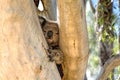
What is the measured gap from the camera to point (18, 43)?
1154 mm

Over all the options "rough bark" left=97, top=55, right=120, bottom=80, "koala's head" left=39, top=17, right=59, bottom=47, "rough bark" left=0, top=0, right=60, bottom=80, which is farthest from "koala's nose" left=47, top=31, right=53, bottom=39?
"rough bark" left=97, top=55, right=120, bottom=80

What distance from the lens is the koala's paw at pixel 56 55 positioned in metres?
1.32

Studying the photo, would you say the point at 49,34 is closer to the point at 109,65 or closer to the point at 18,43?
the point at 18,43

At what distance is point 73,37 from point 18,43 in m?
0.27

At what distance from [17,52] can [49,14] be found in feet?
2.50

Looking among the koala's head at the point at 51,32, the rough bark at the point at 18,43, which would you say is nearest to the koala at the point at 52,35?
the koala's head at the point at 51,32

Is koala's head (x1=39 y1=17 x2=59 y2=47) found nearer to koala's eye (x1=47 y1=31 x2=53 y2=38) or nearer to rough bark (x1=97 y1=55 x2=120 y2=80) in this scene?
koala's eye (x1=47 y1=31 x2=53 y2=38)

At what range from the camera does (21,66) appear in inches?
45.8

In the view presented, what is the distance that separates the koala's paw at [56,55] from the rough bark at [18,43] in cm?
11

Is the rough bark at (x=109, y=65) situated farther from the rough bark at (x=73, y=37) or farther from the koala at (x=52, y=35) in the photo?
the koala at (x=52, y=35)

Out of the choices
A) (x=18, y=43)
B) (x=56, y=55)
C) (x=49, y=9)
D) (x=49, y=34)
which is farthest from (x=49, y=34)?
(x=49, y=9)

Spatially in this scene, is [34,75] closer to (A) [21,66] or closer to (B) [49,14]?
(A) [21,66]

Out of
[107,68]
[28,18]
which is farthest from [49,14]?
[28,18]

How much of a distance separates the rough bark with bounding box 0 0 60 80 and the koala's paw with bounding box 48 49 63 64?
11 cm
